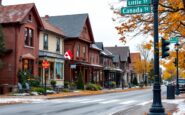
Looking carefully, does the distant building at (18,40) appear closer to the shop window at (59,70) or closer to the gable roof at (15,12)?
the gable roof at (15,12)

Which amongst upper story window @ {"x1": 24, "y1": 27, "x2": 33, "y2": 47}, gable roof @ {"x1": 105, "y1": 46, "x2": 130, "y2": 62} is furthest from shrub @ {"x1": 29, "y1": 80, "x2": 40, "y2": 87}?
gable roof @ {"x1": 105, "y1": 46, "x2": 130, "y2": 62}

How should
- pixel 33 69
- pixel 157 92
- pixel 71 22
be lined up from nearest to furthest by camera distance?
pixel 157 92, pixel 33 69, pixel 71 22

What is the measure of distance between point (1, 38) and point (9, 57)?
9.78 ft

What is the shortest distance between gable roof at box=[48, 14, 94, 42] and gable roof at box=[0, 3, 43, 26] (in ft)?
45.9

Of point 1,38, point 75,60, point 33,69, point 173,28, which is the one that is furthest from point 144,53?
point 173,28

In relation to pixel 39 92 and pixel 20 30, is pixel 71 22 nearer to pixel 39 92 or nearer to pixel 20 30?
pixel 20 30

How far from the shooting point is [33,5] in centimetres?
3919

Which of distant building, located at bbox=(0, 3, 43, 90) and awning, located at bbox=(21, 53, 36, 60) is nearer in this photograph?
distant building, located at bbox=(0, 3, 43, 90)

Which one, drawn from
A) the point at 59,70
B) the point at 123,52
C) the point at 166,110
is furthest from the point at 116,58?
the point at 166,110

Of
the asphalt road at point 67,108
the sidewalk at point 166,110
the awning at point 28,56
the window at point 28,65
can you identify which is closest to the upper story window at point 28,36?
the awning at point 28,56

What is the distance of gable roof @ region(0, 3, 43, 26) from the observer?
37.4 m

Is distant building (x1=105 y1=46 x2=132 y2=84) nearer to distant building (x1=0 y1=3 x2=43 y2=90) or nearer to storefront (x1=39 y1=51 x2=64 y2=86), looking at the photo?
storefront (x1=39 y1=51 x2=64 y2=86)

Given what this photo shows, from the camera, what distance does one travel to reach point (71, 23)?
56.0 metres

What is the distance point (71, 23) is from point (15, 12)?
59.2 feet
